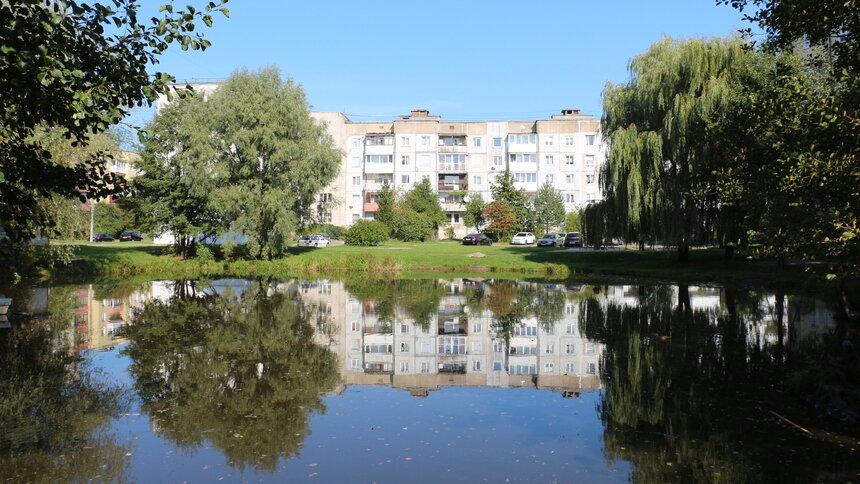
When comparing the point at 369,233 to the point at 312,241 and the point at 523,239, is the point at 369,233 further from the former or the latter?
the point at 523,239

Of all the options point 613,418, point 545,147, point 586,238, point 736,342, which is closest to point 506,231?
point 545,147

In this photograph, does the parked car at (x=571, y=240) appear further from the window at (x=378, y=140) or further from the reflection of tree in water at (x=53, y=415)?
the reflection of tree in water at (x=53, y=415)

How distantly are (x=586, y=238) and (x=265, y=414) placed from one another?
31.2 metres

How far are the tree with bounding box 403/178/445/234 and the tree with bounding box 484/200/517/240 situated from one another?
7.01 metres

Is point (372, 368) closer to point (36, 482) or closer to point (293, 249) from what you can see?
point (36, 482)

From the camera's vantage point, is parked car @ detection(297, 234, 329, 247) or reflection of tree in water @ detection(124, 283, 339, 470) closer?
reflection of tree in water @ detection(124, 283, 339, 470)

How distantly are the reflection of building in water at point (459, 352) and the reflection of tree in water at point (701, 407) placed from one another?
0.75 meters

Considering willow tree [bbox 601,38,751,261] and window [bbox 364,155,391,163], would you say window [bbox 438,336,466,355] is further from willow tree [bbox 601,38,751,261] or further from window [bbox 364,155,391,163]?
window [bbox 364,155,391,163]

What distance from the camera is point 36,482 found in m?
7.83

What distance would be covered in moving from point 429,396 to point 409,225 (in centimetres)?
6380

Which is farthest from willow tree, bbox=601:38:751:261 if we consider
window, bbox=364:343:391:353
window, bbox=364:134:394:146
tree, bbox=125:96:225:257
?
window, bbox=364:134:394:146

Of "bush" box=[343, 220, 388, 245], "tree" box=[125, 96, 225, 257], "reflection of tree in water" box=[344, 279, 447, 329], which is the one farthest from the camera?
"bush" box=[343, 220, 388, 245]

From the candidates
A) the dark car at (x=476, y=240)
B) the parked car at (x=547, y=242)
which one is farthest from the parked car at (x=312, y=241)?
the parked car at (x=547, y=242)

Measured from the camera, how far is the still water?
863 centimetres
